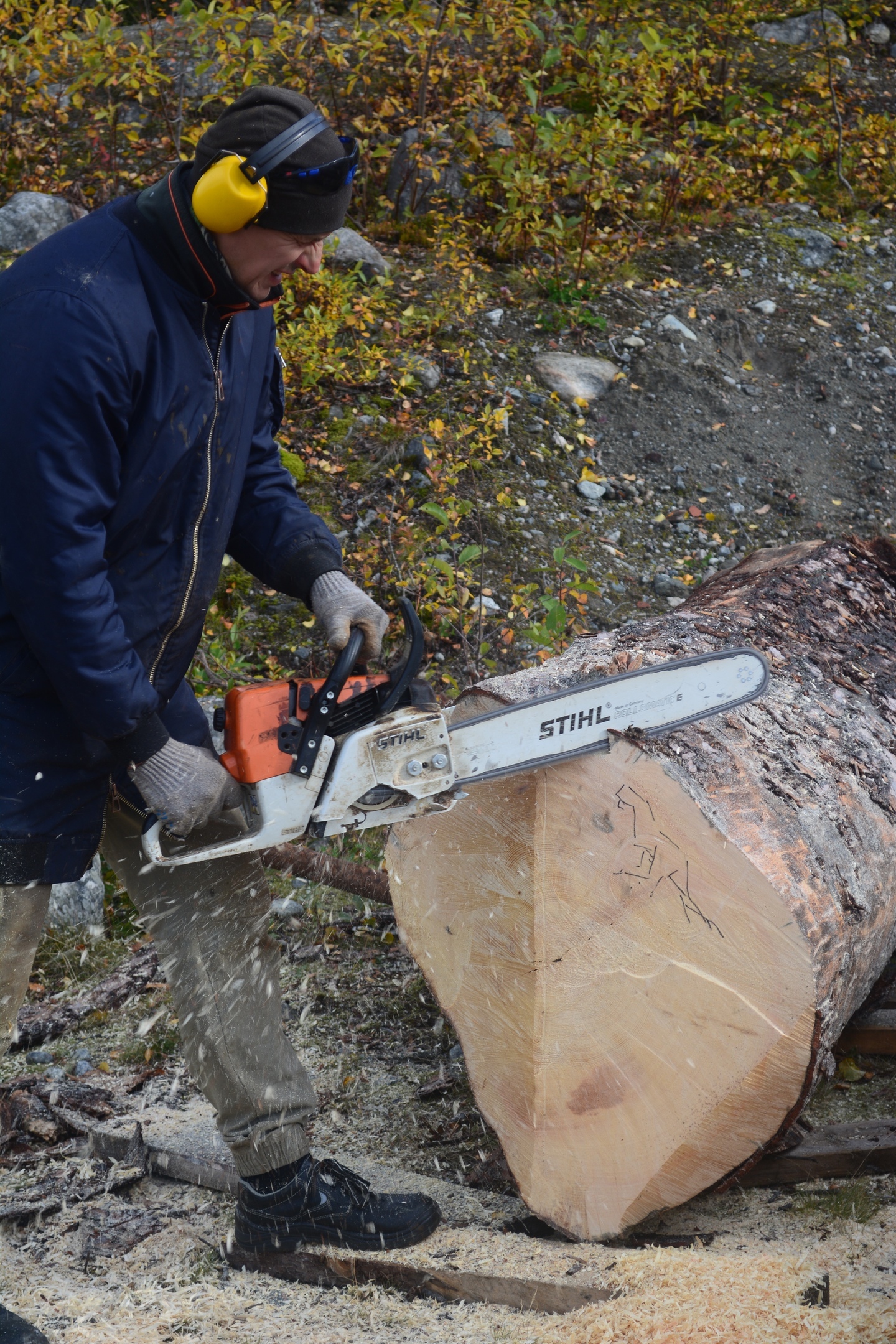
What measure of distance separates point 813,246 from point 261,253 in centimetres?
515

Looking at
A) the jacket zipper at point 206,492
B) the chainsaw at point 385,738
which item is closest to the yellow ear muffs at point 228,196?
the jacket zipper at point 206,492

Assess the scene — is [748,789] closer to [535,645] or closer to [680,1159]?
[680,1159]

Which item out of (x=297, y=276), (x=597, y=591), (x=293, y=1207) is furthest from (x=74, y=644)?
(x=297, y=276)

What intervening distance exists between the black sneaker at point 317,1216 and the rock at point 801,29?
7914mm

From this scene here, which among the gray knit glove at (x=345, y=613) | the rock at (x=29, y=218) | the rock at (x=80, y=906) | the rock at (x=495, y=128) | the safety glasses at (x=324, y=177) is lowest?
the rock at (x=80, y=906)

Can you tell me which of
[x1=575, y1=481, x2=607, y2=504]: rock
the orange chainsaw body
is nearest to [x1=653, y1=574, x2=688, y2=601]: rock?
[x1=575, y1=481, x2=607, y2=504]: rock

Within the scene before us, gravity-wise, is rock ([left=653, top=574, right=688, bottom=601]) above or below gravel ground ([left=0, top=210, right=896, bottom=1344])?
below

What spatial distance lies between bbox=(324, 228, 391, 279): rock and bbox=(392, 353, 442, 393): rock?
2.21ft

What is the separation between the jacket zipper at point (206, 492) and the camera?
183 centimetres

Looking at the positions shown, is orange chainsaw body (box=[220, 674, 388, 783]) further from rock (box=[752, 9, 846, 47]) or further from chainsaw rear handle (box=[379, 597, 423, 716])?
rock (box=[752, 9, 846, 47])

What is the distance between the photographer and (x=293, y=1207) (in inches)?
83.3

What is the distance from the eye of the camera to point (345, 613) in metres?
2.07

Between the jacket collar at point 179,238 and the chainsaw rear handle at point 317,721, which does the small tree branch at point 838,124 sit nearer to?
the jacket collar at point 179,238

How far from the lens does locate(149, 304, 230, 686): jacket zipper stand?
1.83 meters
